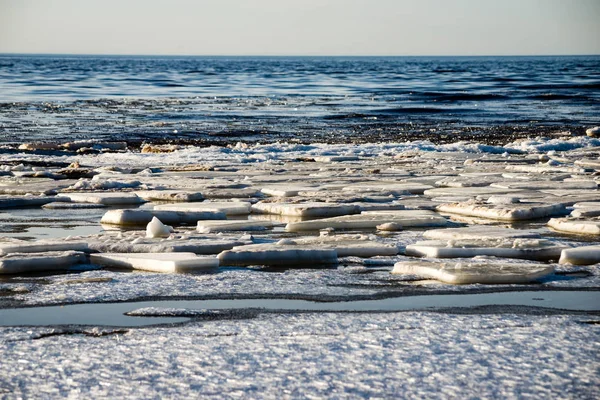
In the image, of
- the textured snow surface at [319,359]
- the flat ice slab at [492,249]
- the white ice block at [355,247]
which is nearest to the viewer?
the textured snow surface at [319,359]

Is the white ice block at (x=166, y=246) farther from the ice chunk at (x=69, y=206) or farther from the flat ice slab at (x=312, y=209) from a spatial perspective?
the ice chunk at (x=69, y=206)

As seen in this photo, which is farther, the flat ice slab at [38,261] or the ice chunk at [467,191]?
the ice chunk at [467,191]

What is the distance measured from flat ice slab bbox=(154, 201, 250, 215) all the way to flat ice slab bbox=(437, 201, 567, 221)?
1.40 meters

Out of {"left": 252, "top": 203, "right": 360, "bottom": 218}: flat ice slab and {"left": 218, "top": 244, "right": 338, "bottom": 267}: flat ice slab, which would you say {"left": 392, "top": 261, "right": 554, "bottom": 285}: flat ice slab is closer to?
{"left": 218, "top": 244, "right": 338, "bottom": 267}: flat ice slab

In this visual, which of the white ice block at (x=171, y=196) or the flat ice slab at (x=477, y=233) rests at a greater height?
the flat ice slab at (x=477, y=233)

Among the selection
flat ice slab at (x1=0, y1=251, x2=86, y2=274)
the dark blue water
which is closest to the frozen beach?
flat ice slab at (x1=0, y1=251, x2=86, y2=274)

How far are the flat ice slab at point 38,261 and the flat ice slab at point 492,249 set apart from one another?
175 cm

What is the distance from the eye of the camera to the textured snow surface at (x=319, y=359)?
8.70ft

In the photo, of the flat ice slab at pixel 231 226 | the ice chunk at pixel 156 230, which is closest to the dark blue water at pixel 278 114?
the flat ice slab at pixel 231 226

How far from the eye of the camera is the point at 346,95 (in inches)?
1178

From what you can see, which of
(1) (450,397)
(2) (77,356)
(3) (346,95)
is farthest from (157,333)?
(3) (346,95)

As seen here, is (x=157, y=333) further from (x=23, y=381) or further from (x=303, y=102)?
(x=303, y=102)

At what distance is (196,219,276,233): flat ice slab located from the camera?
18.0 ft

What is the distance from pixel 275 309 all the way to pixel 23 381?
1177 mm
